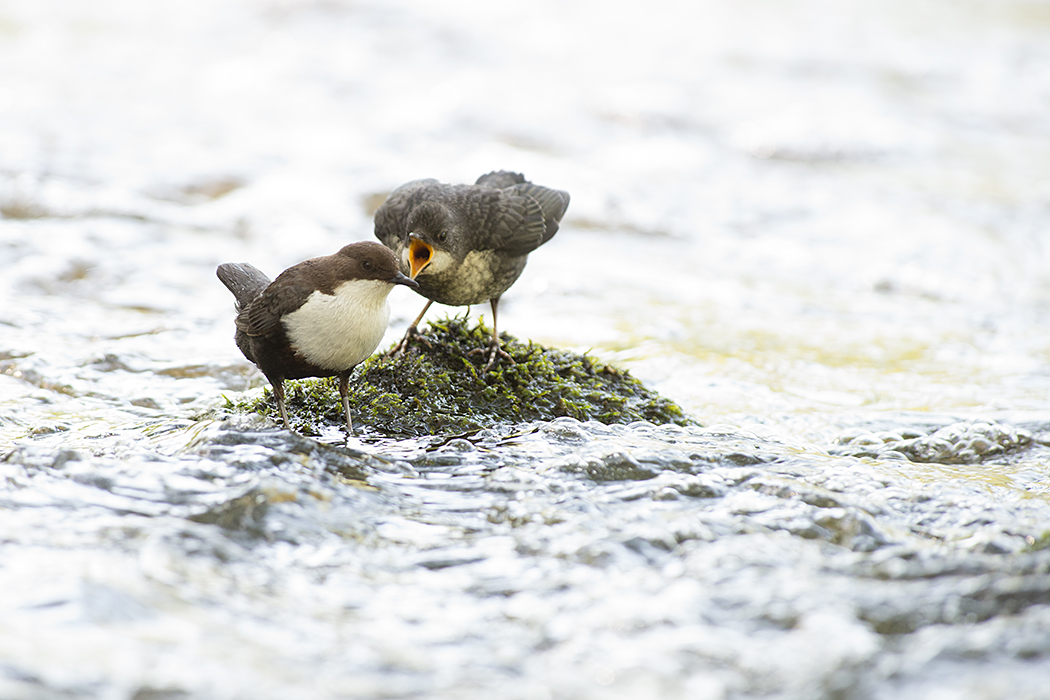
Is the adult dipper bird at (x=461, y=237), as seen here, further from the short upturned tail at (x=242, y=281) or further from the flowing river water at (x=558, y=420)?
the flowing river water at (x=558, y=420)

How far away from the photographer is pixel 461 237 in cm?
449

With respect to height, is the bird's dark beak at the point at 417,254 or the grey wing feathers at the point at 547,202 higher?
the grey wing feathers at the point at 547,202

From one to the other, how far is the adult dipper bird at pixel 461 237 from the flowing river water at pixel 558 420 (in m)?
0.93

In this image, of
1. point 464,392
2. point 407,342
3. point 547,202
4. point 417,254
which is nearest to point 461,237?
point 417,254

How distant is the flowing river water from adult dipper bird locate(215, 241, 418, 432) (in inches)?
12.8

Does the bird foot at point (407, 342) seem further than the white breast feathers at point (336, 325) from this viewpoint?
Yes

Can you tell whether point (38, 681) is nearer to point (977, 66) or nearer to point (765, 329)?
point (765, 329)

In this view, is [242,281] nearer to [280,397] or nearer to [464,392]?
[280,397]

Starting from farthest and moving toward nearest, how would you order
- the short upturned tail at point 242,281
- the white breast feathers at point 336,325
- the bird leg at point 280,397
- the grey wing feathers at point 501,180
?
the grey wing feathers at point 501,180
the short upturned tail at point 242,281
the bird leg at point 280,397
the white breast feathers at point 336,325

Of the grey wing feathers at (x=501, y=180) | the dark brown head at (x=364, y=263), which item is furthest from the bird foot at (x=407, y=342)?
the grey wing feathers at (x=501, y=180)

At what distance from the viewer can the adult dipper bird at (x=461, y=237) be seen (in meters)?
4.35

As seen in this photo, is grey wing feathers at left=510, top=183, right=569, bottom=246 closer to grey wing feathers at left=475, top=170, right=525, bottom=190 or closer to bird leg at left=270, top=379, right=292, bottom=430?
grey wing feathers at left=475, top=170, right=525, bottom=190

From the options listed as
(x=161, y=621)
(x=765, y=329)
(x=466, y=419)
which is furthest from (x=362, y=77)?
(x=161, y=621)

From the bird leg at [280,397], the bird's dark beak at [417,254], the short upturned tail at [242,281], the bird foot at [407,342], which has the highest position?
the bird's dark beak at [417,254]
